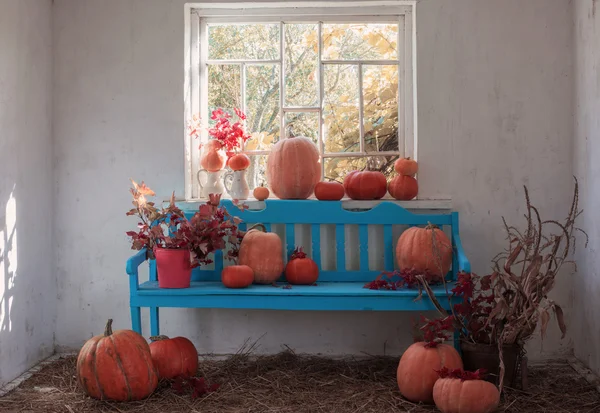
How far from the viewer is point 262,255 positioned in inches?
141

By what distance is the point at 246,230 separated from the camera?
3906 millimetres

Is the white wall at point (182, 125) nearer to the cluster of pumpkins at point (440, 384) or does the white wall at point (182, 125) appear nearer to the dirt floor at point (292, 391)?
the dirt floor at point (292, 391)

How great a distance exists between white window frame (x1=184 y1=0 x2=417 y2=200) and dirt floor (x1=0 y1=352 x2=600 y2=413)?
119 cm

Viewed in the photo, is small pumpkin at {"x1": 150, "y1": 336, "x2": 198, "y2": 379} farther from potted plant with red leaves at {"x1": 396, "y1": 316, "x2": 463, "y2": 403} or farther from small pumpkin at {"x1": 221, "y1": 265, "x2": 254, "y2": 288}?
potted plant with red leaves at {"x1": 396, "y1": 316, "x2": 463, "y2": 403}

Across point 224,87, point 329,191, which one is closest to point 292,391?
point 329,191

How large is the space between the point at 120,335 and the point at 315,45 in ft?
7.09

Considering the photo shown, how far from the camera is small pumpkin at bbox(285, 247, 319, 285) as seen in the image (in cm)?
362

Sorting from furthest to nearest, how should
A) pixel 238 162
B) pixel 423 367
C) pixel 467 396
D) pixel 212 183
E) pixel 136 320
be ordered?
pixel 212 183, pixel 238 162, pixel 136 320, pixel 423 367, pixel 467 396

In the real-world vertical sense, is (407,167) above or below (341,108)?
below

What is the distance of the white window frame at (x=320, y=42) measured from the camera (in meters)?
4.09

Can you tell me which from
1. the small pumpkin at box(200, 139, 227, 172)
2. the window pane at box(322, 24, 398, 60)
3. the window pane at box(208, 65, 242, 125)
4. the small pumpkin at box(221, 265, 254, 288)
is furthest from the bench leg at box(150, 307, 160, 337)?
the window pane at box(322, 24, 398, 60)

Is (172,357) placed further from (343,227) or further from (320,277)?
(343,227)

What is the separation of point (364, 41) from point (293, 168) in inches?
38.9

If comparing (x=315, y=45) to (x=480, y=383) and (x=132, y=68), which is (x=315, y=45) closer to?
(x=132, y=68)
